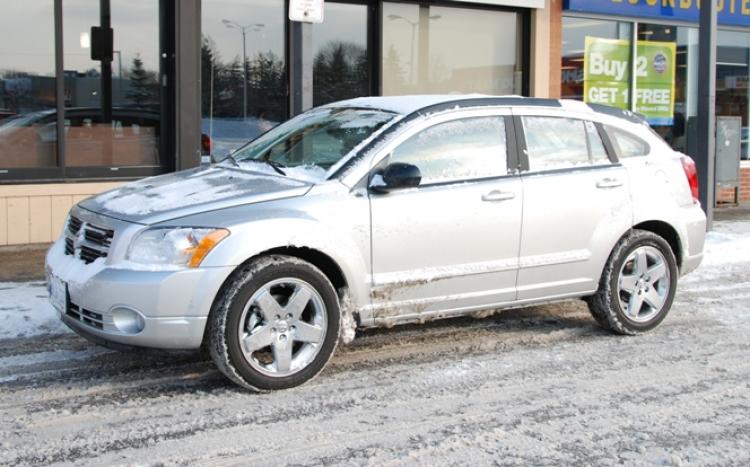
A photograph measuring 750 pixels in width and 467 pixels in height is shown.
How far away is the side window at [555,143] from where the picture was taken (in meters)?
6.08

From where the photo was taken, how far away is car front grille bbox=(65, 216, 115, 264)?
4.94 meters

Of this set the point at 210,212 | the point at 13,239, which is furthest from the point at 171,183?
the point at 13,239

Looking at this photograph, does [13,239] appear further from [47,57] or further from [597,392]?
[597,392]

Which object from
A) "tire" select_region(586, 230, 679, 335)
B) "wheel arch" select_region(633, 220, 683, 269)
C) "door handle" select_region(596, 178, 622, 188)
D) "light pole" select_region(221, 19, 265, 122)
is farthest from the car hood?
"light pole" select_region(221, 19, 265, 122)

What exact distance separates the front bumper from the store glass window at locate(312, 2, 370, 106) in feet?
24.4

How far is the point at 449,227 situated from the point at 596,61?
31.4ft

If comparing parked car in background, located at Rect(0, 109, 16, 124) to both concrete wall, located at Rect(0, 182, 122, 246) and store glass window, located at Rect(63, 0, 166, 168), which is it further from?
concrete wall, located at Rect(0, 182, 122, 246)

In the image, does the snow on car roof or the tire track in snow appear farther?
the snow on car roof

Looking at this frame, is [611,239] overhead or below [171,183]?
below

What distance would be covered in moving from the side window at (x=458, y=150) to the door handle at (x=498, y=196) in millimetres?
137

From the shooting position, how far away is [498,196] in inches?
227

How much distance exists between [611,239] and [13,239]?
6.55 metres

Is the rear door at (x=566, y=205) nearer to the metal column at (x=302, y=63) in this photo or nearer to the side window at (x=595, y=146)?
the side window at (x=595, y=146)

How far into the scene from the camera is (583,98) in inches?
555
